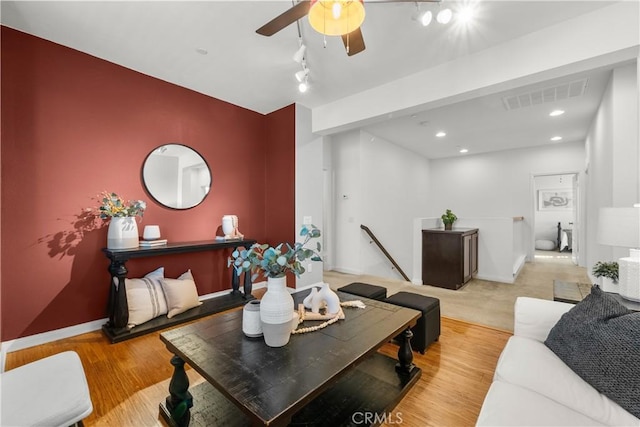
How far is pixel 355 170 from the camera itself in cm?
541

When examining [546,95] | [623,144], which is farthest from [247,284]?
[546,95]

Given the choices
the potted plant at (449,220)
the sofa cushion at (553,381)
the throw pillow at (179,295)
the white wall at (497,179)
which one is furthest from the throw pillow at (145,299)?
the white wall at (497,179)

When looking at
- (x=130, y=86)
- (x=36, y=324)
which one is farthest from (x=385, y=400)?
(x=130, y=86)

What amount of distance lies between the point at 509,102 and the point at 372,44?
99.7 inches

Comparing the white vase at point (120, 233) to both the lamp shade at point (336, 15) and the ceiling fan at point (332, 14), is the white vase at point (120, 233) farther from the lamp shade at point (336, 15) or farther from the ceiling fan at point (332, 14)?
the lamp shade at point (336, 15)

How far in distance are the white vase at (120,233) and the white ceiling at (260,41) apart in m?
1.70

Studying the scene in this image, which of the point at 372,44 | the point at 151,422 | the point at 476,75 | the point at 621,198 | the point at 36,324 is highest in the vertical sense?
the point at 372,44

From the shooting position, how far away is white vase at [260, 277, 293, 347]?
1.46 meters

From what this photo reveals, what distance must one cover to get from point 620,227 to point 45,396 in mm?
3173

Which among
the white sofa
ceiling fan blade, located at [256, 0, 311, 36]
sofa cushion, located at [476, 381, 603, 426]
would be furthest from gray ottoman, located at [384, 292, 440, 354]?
ceiling fan blade, located at [256, 0, 311, 36]

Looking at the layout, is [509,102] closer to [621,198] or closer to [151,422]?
[621,198]

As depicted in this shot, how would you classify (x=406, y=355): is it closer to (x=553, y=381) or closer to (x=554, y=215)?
(x=553, y=381)

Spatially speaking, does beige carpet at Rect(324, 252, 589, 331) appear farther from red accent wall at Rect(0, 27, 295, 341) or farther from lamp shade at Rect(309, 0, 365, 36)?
lamp shade at Rect(309, 0, 365, 36)

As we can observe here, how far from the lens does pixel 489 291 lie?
162 inches
